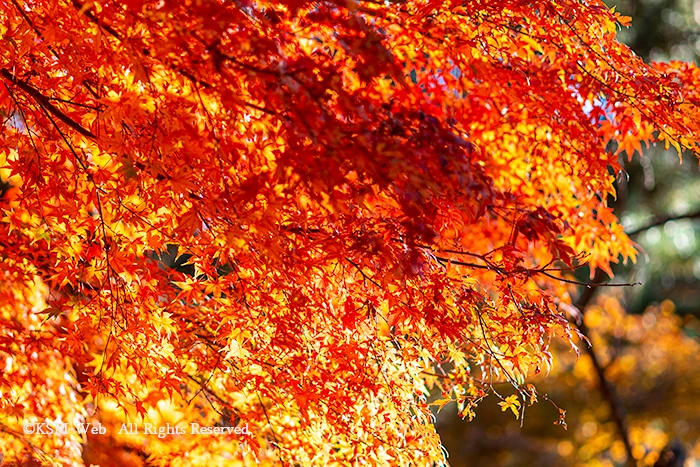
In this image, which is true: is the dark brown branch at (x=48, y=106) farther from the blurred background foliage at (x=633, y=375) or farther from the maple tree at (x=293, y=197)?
the blurred background foliage at (x=633, y=375)

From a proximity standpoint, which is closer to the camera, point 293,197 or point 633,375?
point 293,197

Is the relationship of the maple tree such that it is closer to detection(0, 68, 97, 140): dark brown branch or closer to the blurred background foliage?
detection(0, 68, 97, 140): dark brown branch

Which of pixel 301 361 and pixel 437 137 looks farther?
pixel 301 361

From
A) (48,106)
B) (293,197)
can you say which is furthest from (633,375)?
(48,106)

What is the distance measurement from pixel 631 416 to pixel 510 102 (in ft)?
26.9

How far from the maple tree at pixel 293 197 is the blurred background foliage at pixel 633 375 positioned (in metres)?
6.24

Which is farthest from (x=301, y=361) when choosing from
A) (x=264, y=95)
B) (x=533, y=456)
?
(x=533, y=456)

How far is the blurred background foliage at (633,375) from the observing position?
8.47m

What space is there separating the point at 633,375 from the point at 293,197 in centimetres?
955

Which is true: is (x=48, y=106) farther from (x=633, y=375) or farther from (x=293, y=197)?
(x=633, y=375)

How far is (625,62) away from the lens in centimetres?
254

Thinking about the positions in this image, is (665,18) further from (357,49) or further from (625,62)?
(357,49)

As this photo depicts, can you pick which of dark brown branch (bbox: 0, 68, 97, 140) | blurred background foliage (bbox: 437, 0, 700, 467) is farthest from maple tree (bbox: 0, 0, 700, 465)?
blurred background foliage (bbox: 437, 0, 700, 467)

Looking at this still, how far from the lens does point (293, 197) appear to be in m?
1.80
